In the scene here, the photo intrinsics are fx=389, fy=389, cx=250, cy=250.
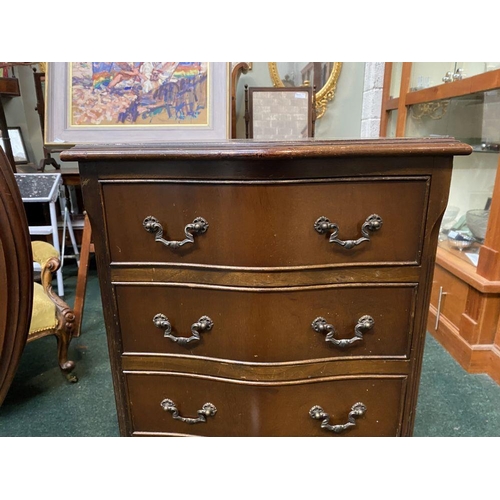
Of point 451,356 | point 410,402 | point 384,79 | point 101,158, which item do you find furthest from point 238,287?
point 384,79

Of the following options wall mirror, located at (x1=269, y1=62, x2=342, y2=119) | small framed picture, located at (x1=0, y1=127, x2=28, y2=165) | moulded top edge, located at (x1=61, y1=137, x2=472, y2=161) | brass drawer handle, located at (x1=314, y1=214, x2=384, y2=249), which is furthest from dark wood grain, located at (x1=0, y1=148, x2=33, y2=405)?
small framed picture, located at (x1=0, y1=127, x2=28, y2=165)

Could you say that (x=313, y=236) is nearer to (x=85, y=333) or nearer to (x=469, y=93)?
(x=469, y=93)

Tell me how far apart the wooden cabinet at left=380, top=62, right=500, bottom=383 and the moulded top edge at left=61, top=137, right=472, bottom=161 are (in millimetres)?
965

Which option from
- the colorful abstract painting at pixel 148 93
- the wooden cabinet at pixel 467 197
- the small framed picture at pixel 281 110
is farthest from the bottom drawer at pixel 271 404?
the small framed picture at pixel 281 110

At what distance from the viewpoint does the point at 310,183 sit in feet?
2.64

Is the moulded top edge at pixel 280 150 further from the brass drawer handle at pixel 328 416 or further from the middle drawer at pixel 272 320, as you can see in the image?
the brass drawer handle at pixel 328 416

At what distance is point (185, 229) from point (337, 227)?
33 centimetres

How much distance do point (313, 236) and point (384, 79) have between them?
2.12m

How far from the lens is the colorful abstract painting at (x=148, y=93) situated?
211cm

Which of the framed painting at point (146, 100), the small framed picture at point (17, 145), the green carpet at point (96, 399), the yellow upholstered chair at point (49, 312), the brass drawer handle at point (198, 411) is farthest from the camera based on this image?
the small framed picture at point (17, 145)

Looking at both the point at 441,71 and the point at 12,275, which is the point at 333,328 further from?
the point at 441,71

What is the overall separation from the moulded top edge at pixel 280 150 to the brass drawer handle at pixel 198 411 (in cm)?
62

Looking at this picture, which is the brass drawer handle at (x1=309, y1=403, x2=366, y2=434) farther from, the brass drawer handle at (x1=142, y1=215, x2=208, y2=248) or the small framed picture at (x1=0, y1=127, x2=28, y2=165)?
the small framed picture at (x1=0, y1=127, x2=28, y2=165)

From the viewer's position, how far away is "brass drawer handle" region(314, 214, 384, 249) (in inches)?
32.4
